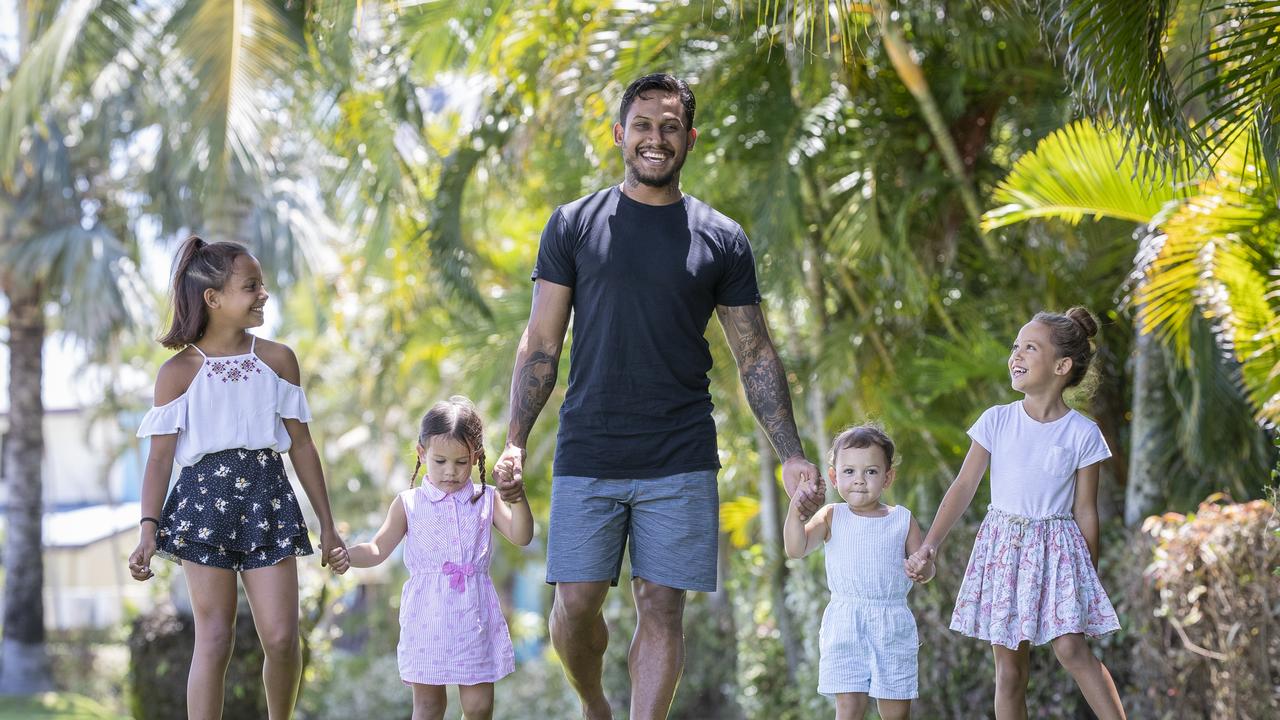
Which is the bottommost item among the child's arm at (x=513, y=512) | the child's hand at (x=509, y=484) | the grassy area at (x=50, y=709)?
the grassy area at (x=50, y=709)

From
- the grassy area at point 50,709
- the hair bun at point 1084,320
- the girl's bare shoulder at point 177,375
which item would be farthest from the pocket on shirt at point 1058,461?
the grassy area at point 50,709

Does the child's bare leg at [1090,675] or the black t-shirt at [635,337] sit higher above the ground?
the black t-shirt at [635,337]

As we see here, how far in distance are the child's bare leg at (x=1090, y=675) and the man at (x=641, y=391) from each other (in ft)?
3.94

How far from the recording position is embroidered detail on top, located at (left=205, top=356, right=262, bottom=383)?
4957 mm

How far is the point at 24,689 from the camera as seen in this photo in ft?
51.1

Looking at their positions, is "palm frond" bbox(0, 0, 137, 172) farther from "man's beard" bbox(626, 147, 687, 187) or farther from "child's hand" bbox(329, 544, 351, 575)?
"man's beard" bbox(626, 147, 687, 187)

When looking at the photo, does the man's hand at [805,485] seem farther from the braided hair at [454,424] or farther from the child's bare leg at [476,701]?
the child's bare leg at [476,701]

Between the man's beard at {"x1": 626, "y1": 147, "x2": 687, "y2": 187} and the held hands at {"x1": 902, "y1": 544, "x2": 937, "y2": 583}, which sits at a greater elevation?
the man's beard at {"x1": 626, "y1": 147, "x2": 687, "y2": 187}

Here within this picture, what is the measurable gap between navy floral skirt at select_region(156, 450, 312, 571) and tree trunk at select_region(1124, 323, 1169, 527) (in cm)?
498

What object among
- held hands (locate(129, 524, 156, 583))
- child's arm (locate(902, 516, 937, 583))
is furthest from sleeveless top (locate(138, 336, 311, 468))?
child's arm (locate(902, 516, 937, 583))

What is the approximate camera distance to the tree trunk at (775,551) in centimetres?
1101

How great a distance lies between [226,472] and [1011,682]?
116 inches

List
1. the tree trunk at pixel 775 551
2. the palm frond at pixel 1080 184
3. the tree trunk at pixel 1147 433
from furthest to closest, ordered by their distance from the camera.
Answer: the tree trunk at pixel 775 551 → the tree trunk at pixel 1147 433 → the palm frond at pixel 1080 184

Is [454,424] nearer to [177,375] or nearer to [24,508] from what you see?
[177,375]
